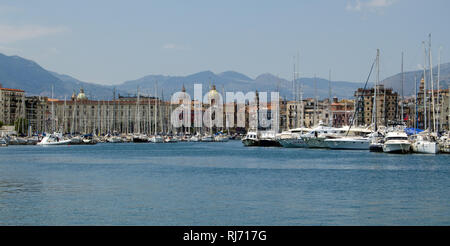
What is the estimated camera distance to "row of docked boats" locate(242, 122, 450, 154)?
60.1m

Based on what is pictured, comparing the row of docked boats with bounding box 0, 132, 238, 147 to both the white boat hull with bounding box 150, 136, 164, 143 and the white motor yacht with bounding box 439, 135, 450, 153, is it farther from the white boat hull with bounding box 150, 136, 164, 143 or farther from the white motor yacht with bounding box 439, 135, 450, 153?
the white motor yacht with bounding box 439, 135, 450, 153

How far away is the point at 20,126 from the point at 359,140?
301 ft

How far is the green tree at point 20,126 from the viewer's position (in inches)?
5602

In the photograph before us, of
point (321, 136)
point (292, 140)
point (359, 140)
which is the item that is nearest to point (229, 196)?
point (359, 140)

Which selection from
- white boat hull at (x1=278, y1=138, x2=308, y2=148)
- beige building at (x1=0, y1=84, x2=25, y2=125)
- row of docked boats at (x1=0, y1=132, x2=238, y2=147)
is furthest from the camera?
beige building at (x1=0, y1=84, x2=25, y2=125)

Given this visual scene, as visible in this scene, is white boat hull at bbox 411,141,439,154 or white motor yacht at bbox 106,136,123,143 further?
white motor yacht at bbox 106,136,123,143

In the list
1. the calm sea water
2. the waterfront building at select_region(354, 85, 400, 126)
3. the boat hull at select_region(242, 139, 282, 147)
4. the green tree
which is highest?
the waterfront building at select_region(354, 85, 400, 126)

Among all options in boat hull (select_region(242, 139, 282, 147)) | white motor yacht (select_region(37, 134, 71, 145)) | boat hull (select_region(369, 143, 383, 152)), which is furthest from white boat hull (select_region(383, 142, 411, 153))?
white motor yacht (select_region(37, 134, 71, 145))

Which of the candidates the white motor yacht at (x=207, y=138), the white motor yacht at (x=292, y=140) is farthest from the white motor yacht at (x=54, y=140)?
the white motor yacht at (x=292, y=140)

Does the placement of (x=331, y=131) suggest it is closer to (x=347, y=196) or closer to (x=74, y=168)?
(x=74, y=168)

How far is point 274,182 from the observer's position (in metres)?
36.6
